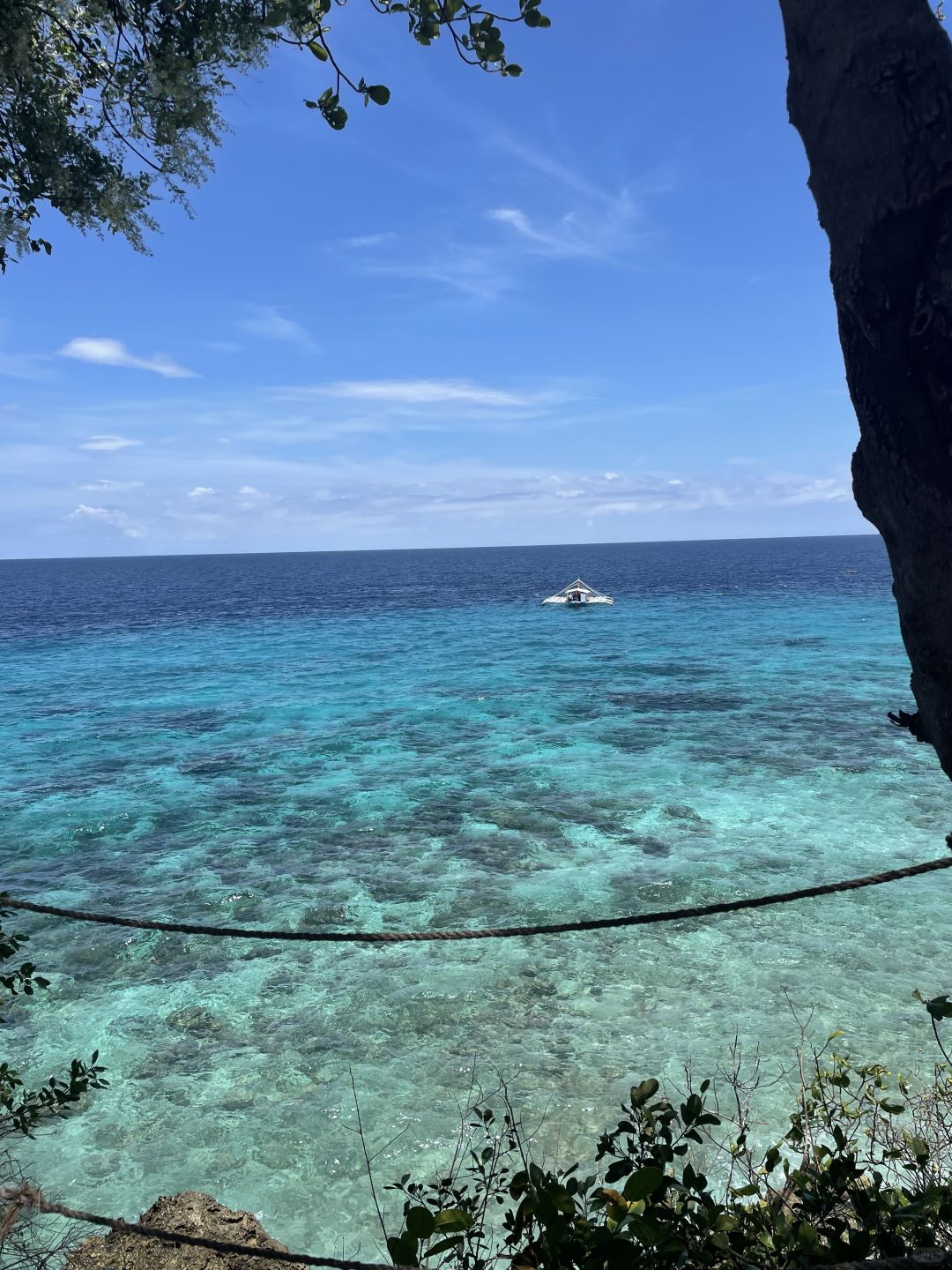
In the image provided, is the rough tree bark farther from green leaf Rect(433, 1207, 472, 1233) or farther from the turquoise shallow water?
the turquoise shallow water

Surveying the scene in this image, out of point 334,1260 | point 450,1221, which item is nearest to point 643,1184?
point 450,1221

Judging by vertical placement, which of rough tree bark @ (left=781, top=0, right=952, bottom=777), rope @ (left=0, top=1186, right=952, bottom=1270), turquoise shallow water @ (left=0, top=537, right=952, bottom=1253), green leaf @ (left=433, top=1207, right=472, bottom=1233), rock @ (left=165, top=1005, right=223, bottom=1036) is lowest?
rock @ (left=165, top=1005, right=223, bottom=1036)

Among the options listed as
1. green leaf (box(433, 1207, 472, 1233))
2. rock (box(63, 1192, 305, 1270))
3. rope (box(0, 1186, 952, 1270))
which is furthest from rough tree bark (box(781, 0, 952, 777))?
rock (box(63, 1192, 305, 1270))

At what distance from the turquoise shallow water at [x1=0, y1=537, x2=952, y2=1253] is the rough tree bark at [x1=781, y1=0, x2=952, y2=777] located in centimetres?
612

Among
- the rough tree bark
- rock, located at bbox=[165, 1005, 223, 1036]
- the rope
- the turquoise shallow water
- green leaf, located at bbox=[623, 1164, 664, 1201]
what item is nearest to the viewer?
the rope

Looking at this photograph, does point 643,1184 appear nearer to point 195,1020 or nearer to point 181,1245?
point 181,1245

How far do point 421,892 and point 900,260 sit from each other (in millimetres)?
10905

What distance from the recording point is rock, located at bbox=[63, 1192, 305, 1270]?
15.1 feet

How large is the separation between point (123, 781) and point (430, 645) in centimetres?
2425

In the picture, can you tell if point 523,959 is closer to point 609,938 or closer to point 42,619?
point 609,938

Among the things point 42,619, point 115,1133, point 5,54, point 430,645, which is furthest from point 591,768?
point 42,619

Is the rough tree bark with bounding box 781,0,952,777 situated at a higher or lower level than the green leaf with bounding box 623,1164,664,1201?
higher

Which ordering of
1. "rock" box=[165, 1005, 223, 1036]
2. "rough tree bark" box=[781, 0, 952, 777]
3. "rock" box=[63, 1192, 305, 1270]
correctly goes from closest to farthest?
"rough tree bark" box=[781, 0, 952, 777]
"rock" box=[63, 1192, 305, 1270]
"rock" box=[165, 1005, 223, 1036]

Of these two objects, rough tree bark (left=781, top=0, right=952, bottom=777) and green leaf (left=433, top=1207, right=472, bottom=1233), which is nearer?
green leaf (left=433, top=1207, right=472, bottom=1233)
